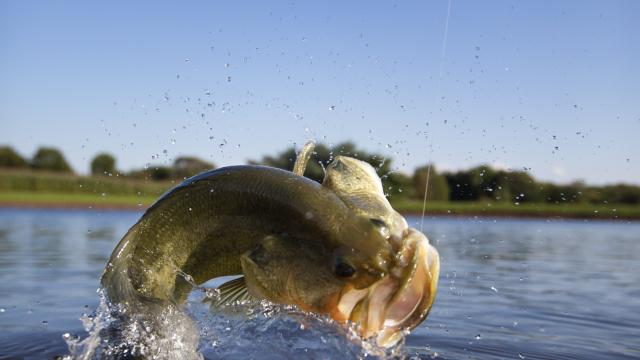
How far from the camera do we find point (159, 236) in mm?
3910

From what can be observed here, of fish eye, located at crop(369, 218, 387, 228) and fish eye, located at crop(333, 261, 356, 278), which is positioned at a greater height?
fish eye, located at crop(369, 218, 387, 228)

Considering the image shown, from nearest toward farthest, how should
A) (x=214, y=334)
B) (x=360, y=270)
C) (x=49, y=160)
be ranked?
1. (x=360, y=270)
2. (x=214, y=334)
3. (x=49, y=160)

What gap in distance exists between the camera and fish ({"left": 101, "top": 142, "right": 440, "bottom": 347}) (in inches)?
128

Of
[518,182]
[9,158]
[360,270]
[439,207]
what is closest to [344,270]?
[360,270]

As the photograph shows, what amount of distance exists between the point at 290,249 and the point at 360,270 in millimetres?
423

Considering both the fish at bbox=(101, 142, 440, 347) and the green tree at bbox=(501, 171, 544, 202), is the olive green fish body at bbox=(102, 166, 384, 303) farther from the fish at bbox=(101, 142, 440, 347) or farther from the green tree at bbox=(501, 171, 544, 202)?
the green tree at bbox=(501, 171, 544, 202)

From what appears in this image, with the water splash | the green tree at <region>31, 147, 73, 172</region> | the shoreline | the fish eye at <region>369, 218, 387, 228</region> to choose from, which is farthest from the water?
the green tree at <region>31, 147, 73, 172</region>

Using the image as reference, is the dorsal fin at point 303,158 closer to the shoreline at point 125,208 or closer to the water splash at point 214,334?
the water splash at point 214,334

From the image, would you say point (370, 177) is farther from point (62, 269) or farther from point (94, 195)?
point (94, 195)

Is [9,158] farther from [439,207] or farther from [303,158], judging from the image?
[303,158]

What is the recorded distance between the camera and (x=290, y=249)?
344 centimetres

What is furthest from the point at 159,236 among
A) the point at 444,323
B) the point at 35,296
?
the point at 35,296

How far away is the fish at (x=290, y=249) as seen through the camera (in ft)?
10.6

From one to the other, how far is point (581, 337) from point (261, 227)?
16.9ft
